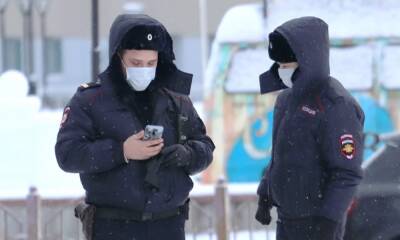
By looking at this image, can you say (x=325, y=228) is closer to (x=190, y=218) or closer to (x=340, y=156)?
(x=340, y=156)

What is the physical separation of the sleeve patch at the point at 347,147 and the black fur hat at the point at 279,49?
530 mm

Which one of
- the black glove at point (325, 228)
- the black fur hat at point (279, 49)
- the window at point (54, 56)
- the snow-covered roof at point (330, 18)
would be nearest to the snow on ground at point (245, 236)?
the snow-covered roof at point (330, 18)

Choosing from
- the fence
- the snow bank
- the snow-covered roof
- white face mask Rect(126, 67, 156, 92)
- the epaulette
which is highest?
white face mask Rect(126, 67, 156, 92)

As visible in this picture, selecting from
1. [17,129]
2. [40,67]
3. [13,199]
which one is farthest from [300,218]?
[40,67]

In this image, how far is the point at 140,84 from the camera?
4.34 metres

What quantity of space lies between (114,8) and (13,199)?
84.2 feet

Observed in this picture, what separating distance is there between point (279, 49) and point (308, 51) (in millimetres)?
323

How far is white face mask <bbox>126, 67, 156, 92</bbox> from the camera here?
4.31 m

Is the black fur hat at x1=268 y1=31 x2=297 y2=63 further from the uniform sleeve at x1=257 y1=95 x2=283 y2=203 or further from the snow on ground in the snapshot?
the snow on ground

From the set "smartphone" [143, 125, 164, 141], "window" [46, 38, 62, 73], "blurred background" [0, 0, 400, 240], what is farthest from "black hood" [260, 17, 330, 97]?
"window" [46, 38, 62, 73]

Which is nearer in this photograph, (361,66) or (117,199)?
(117,199)

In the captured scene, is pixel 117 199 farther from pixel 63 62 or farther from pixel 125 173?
pixel 63 62

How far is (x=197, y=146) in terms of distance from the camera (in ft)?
14.6

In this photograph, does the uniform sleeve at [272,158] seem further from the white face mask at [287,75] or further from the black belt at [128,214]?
the black belt at [128,214]
